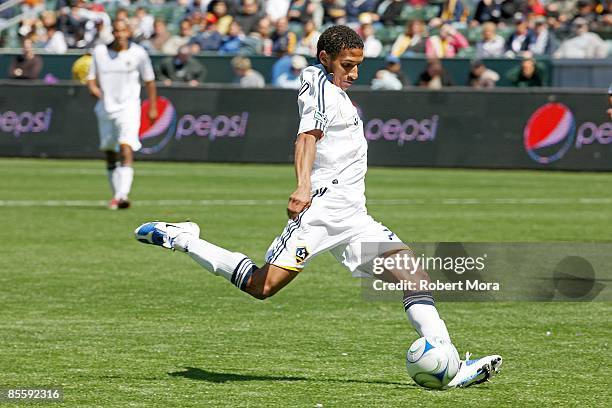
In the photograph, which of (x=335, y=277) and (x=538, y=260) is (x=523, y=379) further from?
(x=538, y=260)

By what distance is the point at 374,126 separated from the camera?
25219 mm

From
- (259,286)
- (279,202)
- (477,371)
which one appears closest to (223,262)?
(259,286)

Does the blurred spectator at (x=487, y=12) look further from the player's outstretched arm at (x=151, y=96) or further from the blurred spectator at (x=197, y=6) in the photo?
the player's outstretched arm at (x=151, y=96)

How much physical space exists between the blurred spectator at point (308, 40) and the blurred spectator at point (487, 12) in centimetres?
384

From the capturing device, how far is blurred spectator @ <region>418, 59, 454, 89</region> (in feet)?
86.7

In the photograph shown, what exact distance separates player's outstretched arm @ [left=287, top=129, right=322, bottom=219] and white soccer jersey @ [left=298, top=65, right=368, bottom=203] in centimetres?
13

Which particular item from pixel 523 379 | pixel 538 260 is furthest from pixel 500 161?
pixel 523 379

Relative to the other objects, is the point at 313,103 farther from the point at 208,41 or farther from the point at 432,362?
the point at 208,41

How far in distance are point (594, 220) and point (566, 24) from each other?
1321 centimetres

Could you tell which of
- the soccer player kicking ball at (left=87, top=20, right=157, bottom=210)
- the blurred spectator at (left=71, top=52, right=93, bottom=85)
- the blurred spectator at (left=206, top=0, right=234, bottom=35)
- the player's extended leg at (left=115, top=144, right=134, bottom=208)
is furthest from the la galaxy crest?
the blurred spectator at (left=206, top=0, right=234, bottom=35)

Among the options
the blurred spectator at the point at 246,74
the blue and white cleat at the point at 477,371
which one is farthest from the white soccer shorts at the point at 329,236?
the blurred spectator at the point at 246,74

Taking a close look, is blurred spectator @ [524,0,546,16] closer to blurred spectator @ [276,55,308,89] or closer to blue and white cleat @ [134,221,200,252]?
blurred spectator @ [276,55,308,89]

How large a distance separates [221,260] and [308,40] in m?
22.3

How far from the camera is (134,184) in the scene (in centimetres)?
2169
